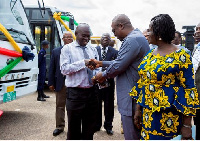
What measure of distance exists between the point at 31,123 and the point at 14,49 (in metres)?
1.68

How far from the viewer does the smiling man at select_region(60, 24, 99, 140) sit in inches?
127

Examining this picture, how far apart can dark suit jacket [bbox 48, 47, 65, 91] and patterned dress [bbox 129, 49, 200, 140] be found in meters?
2.90

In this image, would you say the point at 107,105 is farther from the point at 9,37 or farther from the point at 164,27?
the point at 164,27

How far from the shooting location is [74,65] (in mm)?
3168

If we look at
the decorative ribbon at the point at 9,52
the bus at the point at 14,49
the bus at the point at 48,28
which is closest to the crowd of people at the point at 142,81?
the decorative ribbon at the point at 9,52

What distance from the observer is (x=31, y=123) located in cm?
568

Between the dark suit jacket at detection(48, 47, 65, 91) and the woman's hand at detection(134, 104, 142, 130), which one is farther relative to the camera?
the dark suit jacket at detection(48, 47, 65, 91)

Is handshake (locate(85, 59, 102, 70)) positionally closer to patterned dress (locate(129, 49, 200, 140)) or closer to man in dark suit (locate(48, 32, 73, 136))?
patterned dress (locate(129, 49, 200, 140))

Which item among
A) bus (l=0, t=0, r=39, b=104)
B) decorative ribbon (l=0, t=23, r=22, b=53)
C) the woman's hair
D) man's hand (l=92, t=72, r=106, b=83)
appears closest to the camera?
the woman's hair

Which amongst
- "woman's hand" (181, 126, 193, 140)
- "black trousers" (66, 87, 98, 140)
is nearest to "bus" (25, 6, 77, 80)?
"black trousers" (66, 87, 98, 140)

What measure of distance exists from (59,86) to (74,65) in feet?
6.46

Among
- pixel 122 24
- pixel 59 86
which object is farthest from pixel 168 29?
pixel 59 86

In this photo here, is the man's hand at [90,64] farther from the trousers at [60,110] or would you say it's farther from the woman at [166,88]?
the trousers at [60,110]

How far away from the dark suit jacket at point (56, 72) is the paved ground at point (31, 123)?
36.6 inches
